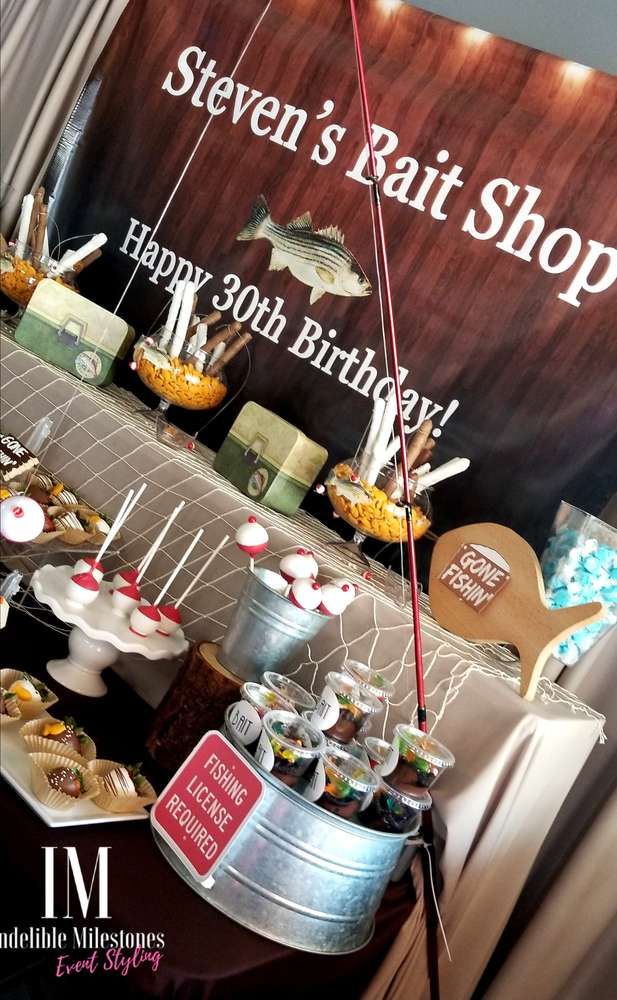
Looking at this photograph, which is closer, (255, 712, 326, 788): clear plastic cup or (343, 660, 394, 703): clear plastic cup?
(255, 712, 326, 788): clear plastic cup

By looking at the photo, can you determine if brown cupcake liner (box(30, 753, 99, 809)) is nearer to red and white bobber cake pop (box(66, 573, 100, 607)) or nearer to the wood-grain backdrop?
red and white bobber cake pop (box(66, 573, 100, 607))

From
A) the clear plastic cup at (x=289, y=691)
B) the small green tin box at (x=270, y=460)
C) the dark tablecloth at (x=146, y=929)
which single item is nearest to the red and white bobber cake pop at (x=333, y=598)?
the clear plastic cup at (x=289, y=691)

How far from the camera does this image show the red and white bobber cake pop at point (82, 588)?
164 centimetres

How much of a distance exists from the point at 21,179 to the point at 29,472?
147 cm

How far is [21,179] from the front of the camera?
3.05 meters

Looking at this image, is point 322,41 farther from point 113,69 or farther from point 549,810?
point 549,810

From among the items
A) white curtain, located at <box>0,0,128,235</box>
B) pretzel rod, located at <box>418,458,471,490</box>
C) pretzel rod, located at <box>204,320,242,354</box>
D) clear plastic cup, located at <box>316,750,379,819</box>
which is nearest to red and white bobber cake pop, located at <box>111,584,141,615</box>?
clear plastic cup, located at <box>316,750,379,819</box>

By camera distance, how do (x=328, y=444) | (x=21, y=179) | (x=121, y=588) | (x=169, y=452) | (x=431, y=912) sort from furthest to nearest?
(x=21, y=179)
(x=328, y=444)
(x=169, y=452)
(x=121, y=588)
(x=431, y=912)

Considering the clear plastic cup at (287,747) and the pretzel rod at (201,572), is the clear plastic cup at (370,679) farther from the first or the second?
the pretzel rod at (201,572)

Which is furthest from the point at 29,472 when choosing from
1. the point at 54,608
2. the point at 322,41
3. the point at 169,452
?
the point at 322,41

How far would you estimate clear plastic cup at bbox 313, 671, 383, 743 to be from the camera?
1.45 metres

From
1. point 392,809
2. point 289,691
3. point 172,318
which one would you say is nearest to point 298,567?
point 289,691

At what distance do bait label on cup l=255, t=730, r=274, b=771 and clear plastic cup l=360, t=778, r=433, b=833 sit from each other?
192mm

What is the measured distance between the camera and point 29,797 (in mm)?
1320
